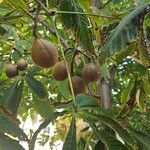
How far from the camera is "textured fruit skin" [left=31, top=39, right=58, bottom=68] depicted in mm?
1165

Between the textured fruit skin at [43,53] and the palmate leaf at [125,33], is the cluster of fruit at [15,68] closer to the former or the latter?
the textured fruit skin at [43,53]

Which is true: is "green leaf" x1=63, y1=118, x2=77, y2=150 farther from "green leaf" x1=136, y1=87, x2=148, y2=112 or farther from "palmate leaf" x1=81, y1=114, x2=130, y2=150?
"green leaf" x1=136, y1=87, x2=148, y2=112

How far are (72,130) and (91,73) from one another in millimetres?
220

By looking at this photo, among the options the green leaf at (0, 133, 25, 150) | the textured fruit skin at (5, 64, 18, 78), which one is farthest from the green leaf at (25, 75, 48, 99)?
the green leaf at (0, 133, 25, 150)

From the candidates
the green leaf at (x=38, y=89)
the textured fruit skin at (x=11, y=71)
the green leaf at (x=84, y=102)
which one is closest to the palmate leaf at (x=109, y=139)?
the green leaf at (x=84, y=102)

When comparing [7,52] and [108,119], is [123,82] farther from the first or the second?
[108,119]

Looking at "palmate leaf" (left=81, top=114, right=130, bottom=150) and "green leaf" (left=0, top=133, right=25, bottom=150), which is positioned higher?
"palmate leaf" (left=81, top=114, right=130, bottom=150)

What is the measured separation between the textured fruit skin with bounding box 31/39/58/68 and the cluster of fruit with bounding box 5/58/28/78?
43 cm

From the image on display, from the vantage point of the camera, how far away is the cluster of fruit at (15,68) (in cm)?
160

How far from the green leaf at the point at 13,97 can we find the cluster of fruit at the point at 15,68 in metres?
0.07

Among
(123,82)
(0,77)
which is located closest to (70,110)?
(0,77)

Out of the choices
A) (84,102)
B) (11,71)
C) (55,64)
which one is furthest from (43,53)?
(11,71)

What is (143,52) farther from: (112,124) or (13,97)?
(13,97)

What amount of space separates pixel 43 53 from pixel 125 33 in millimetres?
235
